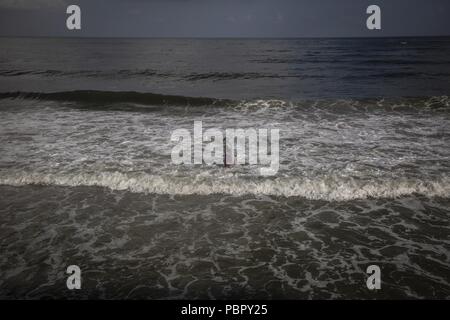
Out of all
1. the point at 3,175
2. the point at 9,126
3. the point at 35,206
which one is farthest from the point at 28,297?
the point at 9,126

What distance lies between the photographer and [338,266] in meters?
6.09

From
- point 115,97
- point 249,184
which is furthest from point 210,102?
point 249,184

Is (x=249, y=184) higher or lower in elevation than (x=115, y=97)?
lower

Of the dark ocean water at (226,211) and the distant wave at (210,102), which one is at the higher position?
the distant wave at (210,102)

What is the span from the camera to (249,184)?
9273 millimetres

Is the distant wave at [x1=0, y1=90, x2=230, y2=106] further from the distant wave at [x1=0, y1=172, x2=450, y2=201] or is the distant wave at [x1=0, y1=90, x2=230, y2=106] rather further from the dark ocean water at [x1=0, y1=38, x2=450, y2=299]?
the distant wave at [x1=0, y1=172, x2=450, y2=201]

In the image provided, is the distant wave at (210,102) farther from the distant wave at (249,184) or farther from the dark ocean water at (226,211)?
the distant wave at (249,184)

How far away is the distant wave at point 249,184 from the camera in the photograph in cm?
878

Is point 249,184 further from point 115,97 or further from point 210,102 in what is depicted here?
point 115,97

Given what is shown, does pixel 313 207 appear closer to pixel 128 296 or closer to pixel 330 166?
pixel 330 166

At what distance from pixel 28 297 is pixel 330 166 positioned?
27.4 ft

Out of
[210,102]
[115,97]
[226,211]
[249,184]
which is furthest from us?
[115,97]

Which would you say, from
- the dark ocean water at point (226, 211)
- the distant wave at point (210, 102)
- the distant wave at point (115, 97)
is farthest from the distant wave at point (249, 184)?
the distant wave at point (115, 97)
